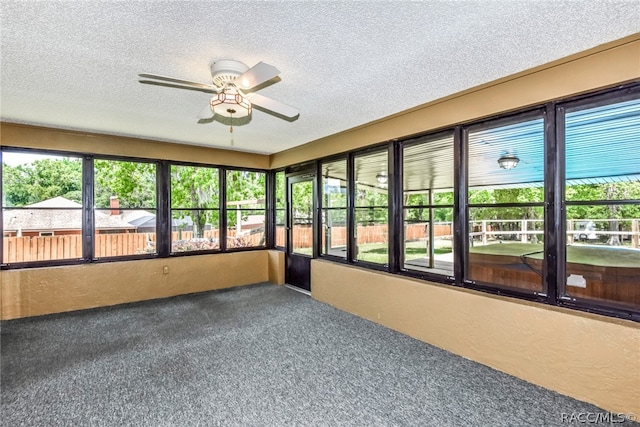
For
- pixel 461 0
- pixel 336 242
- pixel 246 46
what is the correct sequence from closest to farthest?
pixel 461 0 < pixel 246 46 < pixel 336 242

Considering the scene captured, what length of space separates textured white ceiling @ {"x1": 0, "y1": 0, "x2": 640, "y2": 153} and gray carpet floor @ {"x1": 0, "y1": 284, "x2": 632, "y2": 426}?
8.49ft

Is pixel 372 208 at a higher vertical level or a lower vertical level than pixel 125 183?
lower

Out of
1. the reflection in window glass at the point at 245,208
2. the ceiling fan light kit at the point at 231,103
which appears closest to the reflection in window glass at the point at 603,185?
the ceiling fan light kit at the point at 231,103

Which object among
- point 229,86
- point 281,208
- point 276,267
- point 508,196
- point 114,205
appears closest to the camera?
point 229,86

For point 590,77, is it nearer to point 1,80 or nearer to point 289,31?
point 289,31

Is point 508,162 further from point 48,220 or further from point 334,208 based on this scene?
point 48,220

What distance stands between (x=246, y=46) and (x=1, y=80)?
2345 mm

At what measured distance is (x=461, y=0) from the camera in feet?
5.43

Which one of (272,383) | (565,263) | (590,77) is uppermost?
(590,77)

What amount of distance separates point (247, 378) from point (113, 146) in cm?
412

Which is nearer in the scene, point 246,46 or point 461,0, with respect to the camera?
point 461,0

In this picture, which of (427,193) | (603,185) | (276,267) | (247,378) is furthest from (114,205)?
(603,185)

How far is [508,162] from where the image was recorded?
298cm

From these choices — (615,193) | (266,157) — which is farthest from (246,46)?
(266,157)
